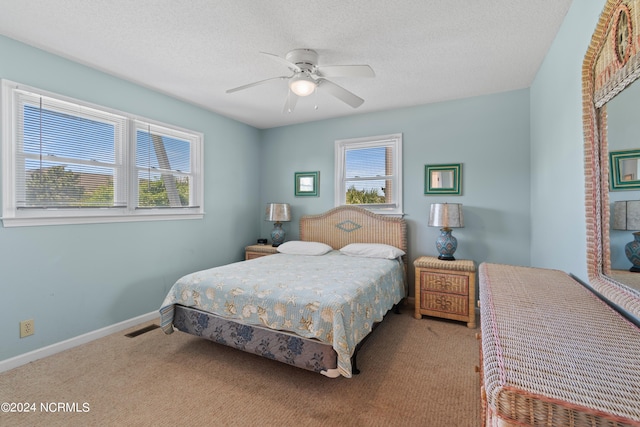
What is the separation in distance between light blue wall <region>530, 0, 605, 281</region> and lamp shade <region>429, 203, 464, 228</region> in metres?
0.72

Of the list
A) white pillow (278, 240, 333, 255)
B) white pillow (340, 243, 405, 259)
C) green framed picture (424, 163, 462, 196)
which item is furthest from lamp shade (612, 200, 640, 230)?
white pillow (278, 240, 333, 255)

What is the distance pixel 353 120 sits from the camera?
4.19 meters

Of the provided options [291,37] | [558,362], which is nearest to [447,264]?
[558,362]

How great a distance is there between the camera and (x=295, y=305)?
2043mm

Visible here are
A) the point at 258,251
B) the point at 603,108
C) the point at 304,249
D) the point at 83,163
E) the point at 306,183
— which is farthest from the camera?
the point at 306,183

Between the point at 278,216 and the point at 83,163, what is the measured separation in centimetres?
236

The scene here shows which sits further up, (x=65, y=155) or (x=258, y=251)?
(x=65, y=155)

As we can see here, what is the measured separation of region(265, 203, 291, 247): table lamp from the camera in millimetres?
4355

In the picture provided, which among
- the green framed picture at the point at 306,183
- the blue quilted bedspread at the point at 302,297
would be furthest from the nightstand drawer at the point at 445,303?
the green framed picture at the point at 306,183

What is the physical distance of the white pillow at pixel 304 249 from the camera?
3.78 m

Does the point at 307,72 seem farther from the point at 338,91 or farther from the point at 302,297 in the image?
the point at 302,297

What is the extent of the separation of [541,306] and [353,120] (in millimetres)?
3528

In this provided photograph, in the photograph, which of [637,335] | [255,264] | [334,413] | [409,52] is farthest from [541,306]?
[255,264]

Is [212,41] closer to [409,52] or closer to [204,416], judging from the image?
[409,52]
